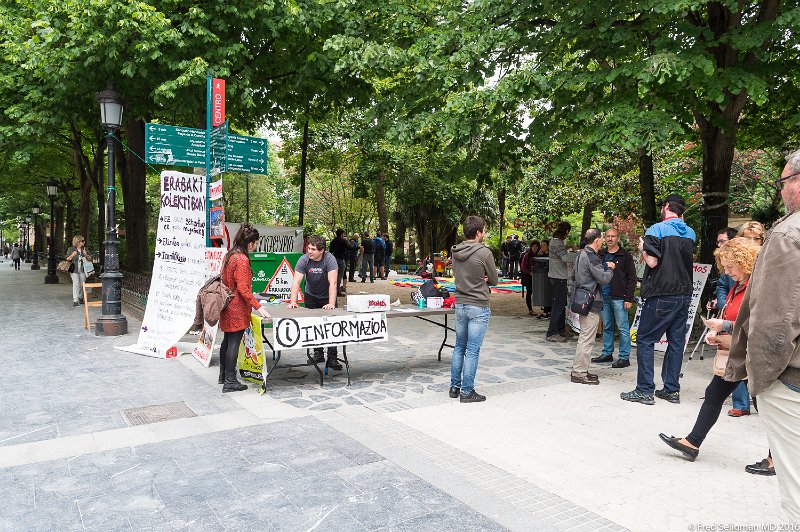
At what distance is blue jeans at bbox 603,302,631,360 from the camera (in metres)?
8.24

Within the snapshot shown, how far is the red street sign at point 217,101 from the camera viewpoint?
9328 mm

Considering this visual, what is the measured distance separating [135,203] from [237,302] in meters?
12.1

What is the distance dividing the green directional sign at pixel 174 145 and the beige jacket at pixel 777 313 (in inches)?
348

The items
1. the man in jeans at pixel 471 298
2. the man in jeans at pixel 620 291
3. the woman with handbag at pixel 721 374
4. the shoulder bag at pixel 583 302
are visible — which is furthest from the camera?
the man in jeans at pixel 620 291

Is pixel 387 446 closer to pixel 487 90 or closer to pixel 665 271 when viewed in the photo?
pixel 665 271

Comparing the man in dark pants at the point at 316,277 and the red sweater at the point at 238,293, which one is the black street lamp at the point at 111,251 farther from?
the red sweater at the point at 238,293

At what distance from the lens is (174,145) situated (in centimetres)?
966

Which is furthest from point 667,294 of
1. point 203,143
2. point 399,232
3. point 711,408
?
point 399,232

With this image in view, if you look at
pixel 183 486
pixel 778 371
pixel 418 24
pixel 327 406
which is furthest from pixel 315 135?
pixel 778 371

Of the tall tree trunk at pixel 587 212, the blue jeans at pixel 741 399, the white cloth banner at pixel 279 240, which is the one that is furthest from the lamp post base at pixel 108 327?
the tall tree trunk at pixel 587 212

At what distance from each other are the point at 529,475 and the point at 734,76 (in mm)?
6803

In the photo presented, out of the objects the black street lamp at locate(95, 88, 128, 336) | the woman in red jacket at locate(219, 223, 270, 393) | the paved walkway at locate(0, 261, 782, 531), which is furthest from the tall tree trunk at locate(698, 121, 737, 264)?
the black street lamp at locate(95, 88, 128, 336)

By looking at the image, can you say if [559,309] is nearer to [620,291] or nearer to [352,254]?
[620,291]

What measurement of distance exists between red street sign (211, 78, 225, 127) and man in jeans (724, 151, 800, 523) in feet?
26.9
